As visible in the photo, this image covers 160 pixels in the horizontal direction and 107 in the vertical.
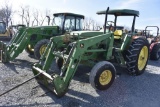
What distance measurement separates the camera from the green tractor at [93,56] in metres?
4.41

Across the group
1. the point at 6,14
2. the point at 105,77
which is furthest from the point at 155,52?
the point at 6,14

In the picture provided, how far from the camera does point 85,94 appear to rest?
466 cm

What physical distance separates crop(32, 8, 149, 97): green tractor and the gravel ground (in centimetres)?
21

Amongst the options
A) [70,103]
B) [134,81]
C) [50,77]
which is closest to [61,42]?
[50,77]

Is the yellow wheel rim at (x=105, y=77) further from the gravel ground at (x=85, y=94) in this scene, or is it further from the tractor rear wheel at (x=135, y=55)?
the tractor rear wheel at (x=135, y=55)

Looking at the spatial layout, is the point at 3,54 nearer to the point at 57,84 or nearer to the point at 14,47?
the point at 14,47

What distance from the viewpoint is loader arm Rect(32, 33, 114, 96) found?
418 cm

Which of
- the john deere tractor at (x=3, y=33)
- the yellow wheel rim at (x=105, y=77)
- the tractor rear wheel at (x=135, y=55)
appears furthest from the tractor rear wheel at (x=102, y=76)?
the john deere tractor at (x=3, y=33)

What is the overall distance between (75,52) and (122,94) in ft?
5.37

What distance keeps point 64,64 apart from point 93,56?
137 cm

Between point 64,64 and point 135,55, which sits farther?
point 135,55

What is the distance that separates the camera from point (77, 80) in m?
5.76

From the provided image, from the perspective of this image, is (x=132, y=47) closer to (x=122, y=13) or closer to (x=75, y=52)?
(x=122, y=13)

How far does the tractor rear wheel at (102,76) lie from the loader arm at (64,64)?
0.50 meters
